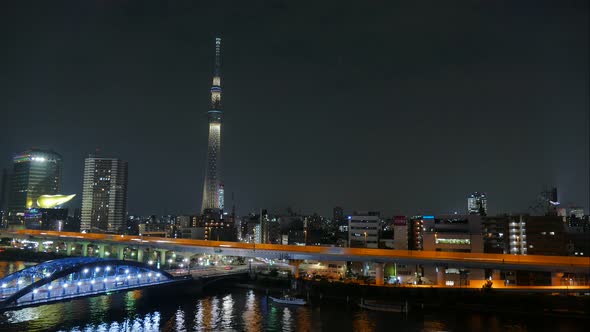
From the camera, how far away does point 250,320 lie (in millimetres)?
40344

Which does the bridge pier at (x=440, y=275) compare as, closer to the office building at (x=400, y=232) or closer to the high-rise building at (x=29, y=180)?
the office building at (x=400, y=232)

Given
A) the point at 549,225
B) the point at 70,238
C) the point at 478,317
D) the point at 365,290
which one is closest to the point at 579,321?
the point at 478,317

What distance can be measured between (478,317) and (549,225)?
36.1 metres

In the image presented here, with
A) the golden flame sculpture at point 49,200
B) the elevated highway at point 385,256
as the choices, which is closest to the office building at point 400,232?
the elevated highway at point 385,256

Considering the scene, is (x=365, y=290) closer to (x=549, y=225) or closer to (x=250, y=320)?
(x=250, y=320)

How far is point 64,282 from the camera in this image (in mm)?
41594

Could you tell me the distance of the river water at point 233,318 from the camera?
121 ft

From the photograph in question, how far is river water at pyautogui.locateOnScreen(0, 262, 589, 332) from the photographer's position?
36.8 m

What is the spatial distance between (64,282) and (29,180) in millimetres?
168704

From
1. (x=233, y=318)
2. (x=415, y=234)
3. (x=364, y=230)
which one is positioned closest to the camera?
(x=233, y=318)

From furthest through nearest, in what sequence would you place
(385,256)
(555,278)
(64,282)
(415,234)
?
1. (415,234)
2. (385,256)
3. (555,278)
4. (64,282)

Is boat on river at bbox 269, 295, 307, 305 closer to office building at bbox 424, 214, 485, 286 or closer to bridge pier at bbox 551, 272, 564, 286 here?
office building at bbox 424, 214, 485, 286

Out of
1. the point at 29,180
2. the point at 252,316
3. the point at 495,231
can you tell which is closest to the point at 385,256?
the point at 252,316

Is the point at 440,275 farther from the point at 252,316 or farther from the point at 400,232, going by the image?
the point at 400,232
